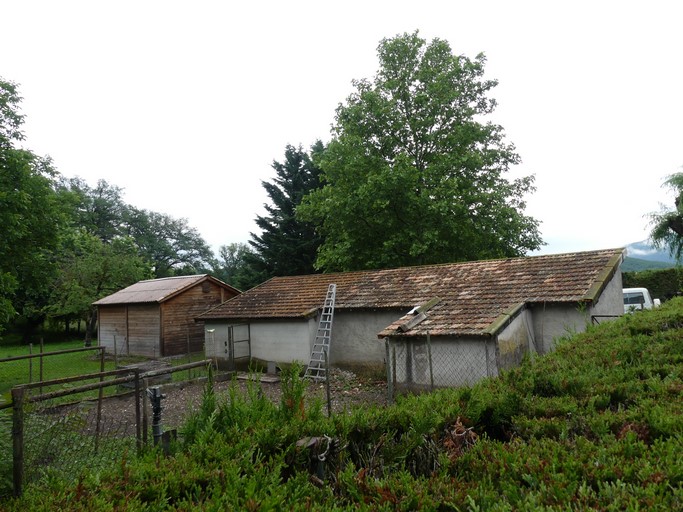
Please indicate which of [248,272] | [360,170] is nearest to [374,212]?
[360,170]

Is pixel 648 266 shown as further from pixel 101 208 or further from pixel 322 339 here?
pixel 101 208

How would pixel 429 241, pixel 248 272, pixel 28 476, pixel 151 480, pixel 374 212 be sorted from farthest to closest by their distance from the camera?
pixel 248 272
pixel 374 212
pixel 429 241
pixel 28 476
pixel 151 480

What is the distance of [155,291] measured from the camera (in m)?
25.1

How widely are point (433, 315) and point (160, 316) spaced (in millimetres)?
15942

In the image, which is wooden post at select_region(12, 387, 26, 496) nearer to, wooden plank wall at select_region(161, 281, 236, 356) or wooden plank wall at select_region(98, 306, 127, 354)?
wooden plank wall at select_region(161, 281, 236, 356)

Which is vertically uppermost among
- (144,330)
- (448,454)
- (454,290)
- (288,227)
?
(288,227)

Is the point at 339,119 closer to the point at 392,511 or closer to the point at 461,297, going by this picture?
the point at 461,297

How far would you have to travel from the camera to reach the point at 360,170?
23266mm

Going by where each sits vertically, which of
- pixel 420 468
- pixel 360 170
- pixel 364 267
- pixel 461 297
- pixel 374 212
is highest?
pixel 360 170

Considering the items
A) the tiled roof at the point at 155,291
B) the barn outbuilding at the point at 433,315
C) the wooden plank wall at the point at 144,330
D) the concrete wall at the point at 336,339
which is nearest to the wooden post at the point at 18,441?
the barn outbuilding at the point at 433,315

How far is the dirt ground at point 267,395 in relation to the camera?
1095 cm

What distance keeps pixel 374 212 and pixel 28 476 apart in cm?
1946

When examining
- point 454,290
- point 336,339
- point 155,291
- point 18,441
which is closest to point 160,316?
point 155,291

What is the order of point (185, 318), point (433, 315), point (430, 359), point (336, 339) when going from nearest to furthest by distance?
point (430, 359)
point (433, 315)
point (336, 339)
point (185, 318)
